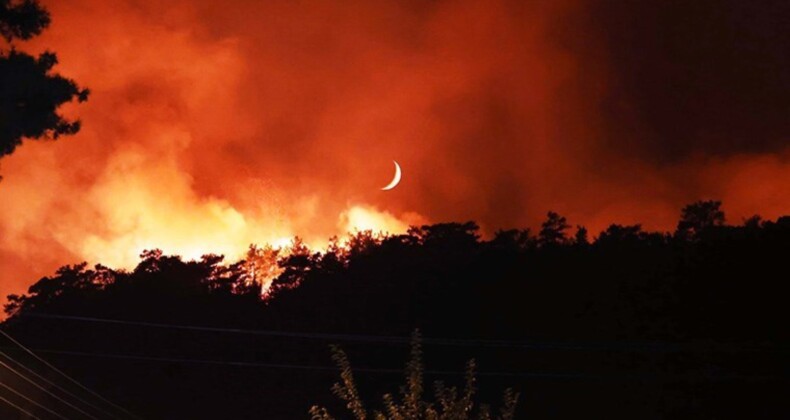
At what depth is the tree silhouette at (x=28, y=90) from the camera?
76.0ft

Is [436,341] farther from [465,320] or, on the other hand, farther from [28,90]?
[28,90]

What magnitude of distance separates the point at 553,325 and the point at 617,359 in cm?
724

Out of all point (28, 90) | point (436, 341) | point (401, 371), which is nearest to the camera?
point (28, 90)

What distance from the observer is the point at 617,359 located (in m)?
53.9

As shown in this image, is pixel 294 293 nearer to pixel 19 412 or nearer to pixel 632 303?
pixel 19 412

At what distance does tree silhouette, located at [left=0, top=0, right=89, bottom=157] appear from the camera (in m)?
23.2

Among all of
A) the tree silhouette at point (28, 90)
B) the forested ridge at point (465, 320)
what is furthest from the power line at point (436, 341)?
the tree silhouette at point (28, 90)

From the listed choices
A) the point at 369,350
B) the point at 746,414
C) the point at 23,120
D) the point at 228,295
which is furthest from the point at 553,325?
the point at 23,120

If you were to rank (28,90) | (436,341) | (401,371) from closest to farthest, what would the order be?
(28,90) < (401,371) < (436,341)

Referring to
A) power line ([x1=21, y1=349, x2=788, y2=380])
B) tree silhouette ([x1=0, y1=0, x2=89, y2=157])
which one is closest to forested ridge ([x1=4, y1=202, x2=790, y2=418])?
power line ([x1=21, y1=349, x2=788, y2=380])

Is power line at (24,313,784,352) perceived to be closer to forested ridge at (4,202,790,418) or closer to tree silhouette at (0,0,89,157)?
forested ridge at (4,202,790,418)

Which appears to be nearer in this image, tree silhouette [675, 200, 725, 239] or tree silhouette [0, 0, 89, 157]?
tree silhouette [0, 0, 89, 157]

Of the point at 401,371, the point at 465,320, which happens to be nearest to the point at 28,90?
the point at 401,371

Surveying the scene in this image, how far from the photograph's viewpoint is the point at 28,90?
2369 centimetres
